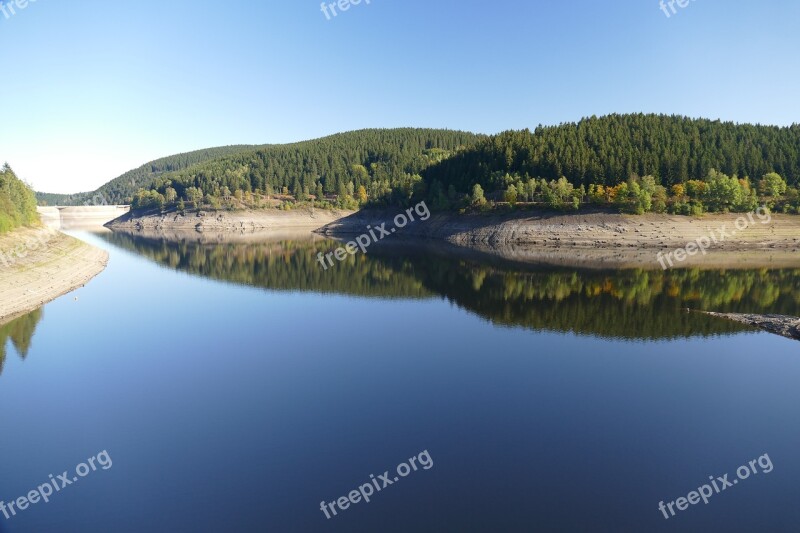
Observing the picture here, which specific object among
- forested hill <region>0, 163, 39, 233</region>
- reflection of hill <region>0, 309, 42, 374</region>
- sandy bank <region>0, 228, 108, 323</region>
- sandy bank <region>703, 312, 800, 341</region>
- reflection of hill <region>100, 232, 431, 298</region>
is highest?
forested hill <region>0, 163, 39, 233</region>

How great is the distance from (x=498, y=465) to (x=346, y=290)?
132ft

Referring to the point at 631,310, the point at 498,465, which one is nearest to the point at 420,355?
the point at 498,465

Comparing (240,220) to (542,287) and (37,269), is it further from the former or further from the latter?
(542,287)

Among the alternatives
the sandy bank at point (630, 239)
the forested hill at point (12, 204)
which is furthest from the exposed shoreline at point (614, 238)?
the forested hill at point (12, 204)

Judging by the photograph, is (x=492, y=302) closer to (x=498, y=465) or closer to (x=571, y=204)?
(x=498, y=465)

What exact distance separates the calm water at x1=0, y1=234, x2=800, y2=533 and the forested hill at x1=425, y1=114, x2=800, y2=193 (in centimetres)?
5732

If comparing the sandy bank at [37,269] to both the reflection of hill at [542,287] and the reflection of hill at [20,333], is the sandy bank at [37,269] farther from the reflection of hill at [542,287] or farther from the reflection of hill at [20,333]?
the reflection of hill at [542,287]

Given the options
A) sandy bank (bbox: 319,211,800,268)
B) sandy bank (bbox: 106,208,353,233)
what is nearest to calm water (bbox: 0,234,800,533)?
sandy bank (bbox: 319,211,800,268)

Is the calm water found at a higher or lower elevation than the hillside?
lower

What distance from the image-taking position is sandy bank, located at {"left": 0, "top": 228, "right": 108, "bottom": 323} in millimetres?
43969

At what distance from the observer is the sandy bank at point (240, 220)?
498ft

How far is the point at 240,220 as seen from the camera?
152125 millimetres

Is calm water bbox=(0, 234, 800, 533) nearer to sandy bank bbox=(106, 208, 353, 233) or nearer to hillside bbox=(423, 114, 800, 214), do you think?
hillside bbox=(423, 114, 800, 214)

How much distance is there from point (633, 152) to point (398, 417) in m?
97.7
